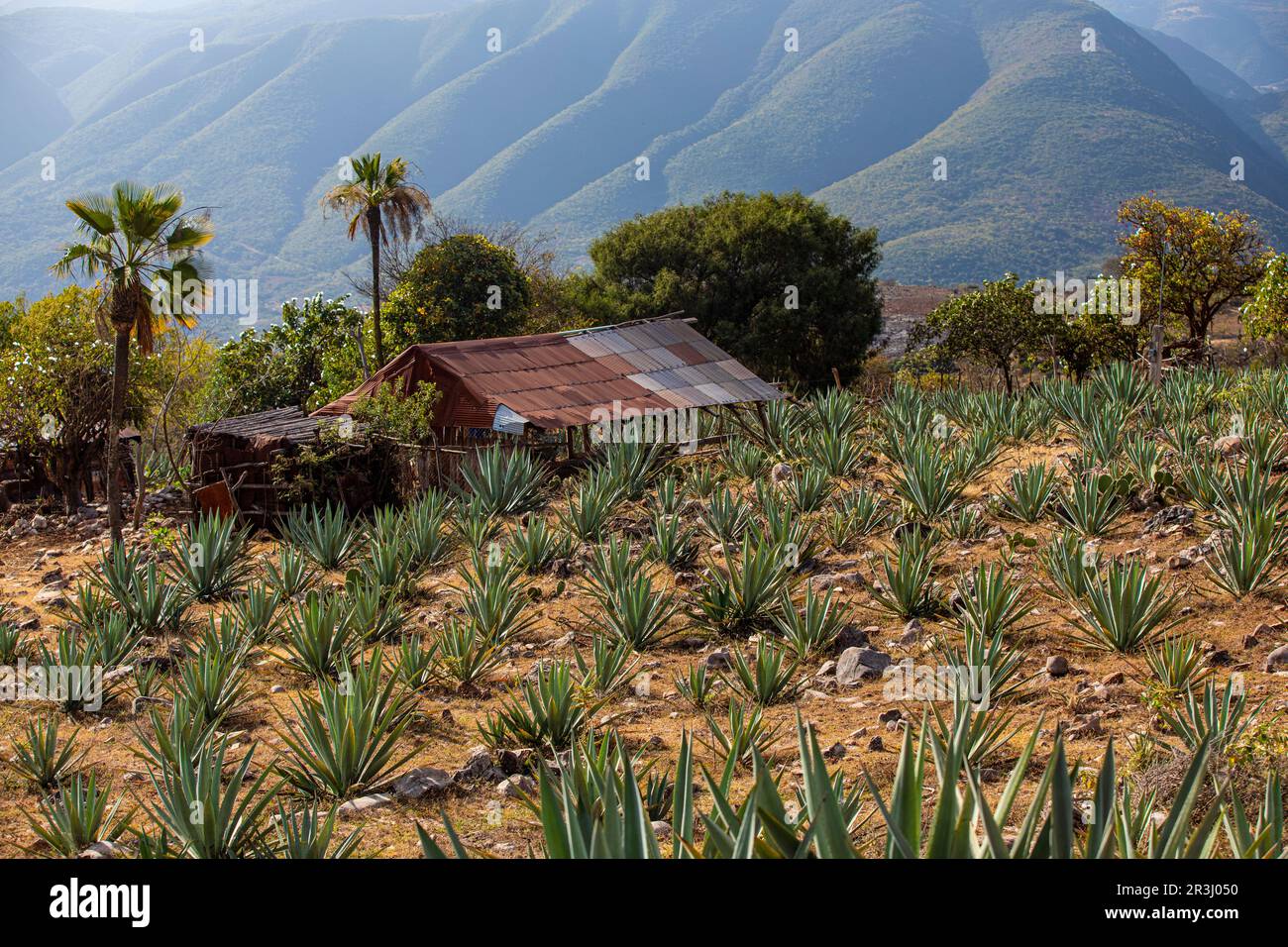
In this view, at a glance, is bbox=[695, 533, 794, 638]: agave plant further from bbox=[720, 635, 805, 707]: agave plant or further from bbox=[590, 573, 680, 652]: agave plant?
bbox=[720, 635, 805, 707]: agave plant

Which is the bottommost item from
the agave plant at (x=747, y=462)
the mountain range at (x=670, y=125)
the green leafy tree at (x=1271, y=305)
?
the agave plant at (x=747, y=462)

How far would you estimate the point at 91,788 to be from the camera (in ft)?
15.2

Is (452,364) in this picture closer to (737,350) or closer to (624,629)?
(624,629)

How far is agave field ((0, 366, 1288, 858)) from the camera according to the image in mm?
3541

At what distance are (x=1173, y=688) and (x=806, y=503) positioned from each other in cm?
521

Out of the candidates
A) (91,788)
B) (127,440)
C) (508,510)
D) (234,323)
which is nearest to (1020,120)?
(234,323)

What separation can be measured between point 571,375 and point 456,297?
13376 mm

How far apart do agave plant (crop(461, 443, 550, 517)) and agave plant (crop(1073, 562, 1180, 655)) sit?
6616 millimetres

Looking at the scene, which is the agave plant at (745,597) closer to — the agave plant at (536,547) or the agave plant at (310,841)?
the agave plant at (536,547)

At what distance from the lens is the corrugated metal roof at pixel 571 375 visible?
16.2 meters

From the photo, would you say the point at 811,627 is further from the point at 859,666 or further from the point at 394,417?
the point at 394,417

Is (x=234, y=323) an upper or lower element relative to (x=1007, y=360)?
upper

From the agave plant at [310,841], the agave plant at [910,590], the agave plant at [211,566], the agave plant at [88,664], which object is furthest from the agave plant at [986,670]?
the agave plant at [211,566]

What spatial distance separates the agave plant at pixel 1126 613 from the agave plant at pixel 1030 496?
8.78 ft
